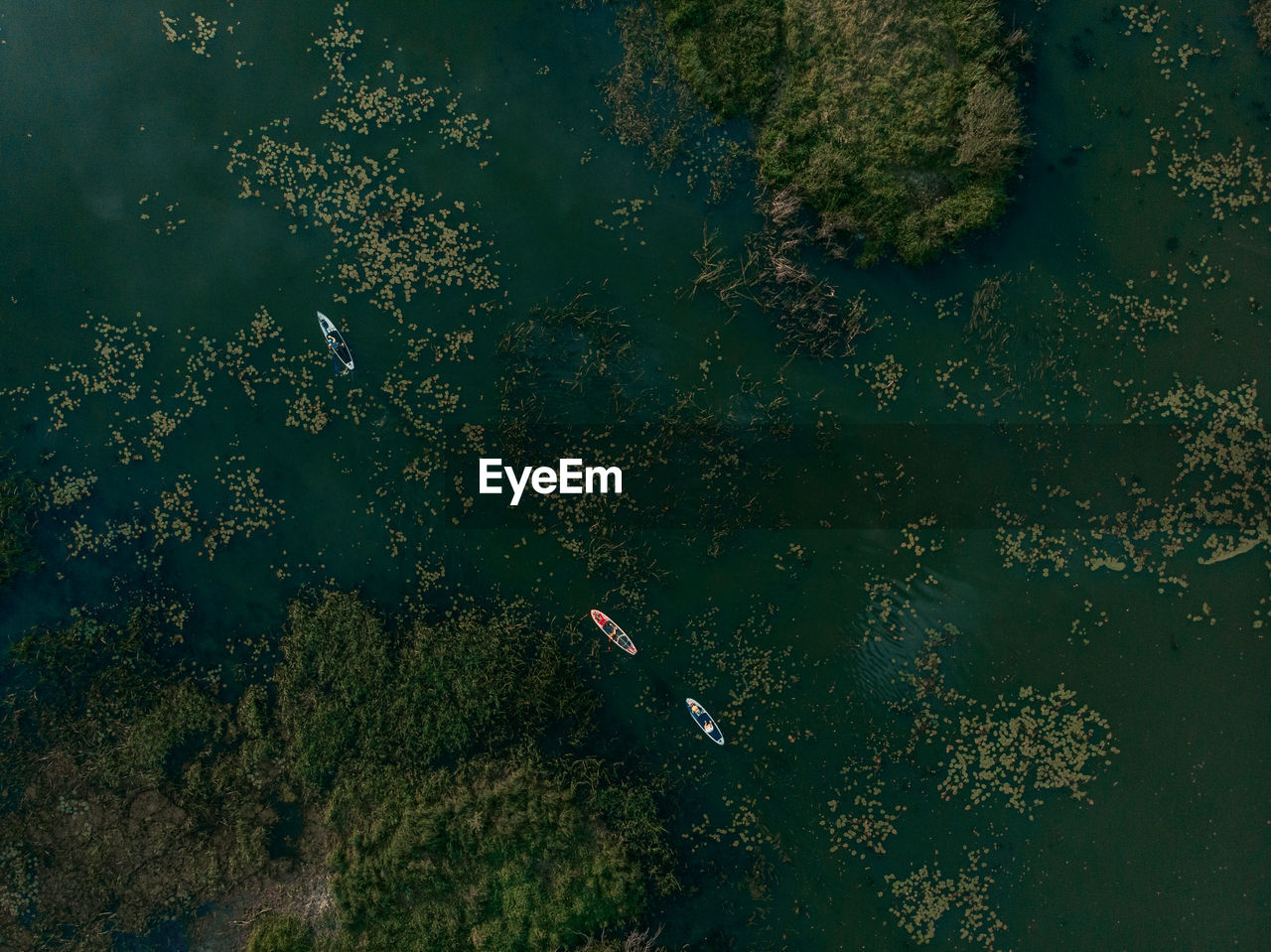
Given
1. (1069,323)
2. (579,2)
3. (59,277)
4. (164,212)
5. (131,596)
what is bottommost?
(131,596)

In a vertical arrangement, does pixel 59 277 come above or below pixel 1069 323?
above

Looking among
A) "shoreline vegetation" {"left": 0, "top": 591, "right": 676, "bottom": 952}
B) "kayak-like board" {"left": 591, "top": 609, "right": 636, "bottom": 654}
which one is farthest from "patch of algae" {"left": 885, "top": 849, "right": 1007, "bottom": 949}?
"kayak-like board" {"left": 591, "top": 609, "right": 636, "bottom": 654}

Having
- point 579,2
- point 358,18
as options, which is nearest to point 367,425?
point 358,18

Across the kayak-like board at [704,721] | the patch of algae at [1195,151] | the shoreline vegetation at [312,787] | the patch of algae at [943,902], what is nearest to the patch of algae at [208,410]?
the shoreline vegetation at [312,787]

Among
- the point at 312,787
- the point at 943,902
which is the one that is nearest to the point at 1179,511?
the point at 943,902

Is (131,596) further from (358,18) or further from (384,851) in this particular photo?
(358,18)

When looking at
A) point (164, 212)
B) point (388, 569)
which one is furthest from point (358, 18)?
point (388, 569)
